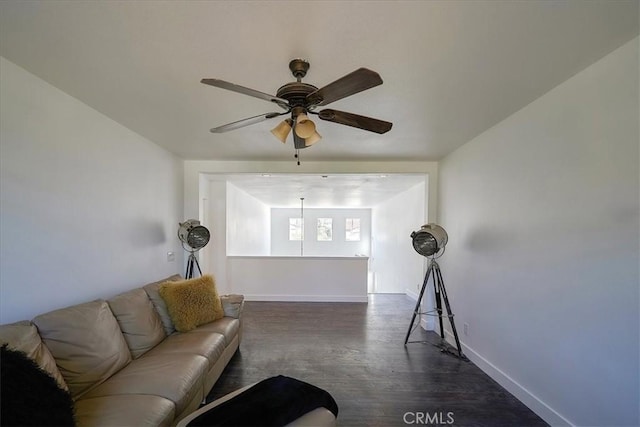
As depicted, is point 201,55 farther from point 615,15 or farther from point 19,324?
point 615,15

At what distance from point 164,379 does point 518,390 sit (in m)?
2.73

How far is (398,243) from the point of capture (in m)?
7.38

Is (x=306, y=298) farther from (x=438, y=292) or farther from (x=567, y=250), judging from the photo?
(x=567, y=250)

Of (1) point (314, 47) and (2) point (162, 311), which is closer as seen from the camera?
(1) point (314, 47)

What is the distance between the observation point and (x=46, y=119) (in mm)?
2018

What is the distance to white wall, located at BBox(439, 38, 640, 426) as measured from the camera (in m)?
1.58

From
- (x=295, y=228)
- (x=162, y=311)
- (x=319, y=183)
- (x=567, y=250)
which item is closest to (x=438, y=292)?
(x=567, y=250)

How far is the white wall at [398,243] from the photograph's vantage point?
5746 millimetres

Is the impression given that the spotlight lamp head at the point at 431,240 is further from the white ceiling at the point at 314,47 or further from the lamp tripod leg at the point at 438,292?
the white ceiling at the point at 314,47

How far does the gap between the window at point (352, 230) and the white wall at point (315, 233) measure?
128mm

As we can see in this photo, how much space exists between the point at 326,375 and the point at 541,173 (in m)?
2.57

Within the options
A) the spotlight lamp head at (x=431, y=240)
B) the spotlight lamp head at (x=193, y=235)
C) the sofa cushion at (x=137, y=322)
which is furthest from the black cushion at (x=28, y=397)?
the spotlight lamp head at (x=431, y=240)

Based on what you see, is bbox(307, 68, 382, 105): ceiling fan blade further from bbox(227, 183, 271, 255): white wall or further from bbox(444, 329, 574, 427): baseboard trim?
bbox(227, 183, 271, 255): white wall

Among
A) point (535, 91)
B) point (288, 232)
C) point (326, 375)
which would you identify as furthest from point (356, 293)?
point (288, 232)
